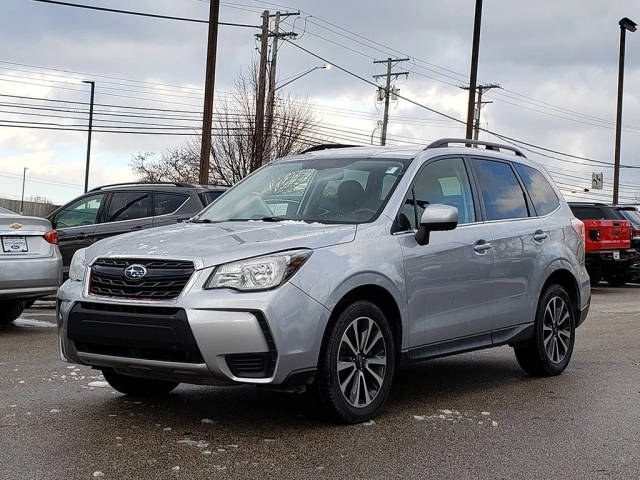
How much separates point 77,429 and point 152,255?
3.74 ft

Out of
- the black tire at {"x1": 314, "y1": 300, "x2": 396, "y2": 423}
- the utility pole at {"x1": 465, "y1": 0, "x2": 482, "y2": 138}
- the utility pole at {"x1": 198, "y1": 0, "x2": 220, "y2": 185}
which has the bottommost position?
the black tire at {"x1": 314, "y1": 300, "x2": 396, "y2": 423}

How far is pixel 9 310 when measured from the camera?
11.0m

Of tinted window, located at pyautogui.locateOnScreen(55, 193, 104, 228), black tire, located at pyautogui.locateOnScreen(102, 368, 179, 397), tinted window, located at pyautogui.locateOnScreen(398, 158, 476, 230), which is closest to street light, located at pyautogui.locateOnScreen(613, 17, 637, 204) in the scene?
tinted window, located at pyautogui.locateOnScreen(55, 193, 104, 228)

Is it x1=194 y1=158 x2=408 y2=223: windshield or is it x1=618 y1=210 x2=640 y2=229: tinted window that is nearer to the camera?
x1=194 y1=158 x2=408 y2=223: windshield

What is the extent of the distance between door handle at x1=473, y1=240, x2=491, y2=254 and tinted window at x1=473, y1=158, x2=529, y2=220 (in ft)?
1.03

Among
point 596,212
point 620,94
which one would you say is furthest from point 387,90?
point 596,212

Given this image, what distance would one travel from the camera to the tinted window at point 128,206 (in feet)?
43.4

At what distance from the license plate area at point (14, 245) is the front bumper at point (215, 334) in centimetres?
483

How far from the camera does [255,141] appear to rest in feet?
119

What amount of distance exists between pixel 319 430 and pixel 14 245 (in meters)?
5.54

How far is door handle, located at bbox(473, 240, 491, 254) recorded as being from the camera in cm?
687

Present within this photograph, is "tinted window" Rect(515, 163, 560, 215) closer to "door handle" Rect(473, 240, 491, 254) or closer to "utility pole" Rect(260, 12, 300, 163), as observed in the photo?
"door handle" Rect(473, 240, 491, 254)

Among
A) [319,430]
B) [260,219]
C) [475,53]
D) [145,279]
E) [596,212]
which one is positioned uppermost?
[475,53]

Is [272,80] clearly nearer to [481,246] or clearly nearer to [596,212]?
[596,212]
